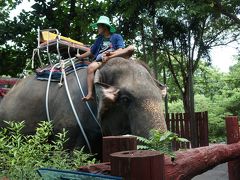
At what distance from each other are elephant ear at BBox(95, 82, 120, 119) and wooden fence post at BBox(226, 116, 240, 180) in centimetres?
128

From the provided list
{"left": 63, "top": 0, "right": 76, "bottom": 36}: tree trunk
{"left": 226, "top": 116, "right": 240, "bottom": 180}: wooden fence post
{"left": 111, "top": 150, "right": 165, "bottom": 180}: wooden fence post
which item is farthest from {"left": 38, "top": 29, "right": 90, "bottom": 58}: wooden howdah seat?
{"left": 63, "top": 0, "right": 76, "bottom": 36}: tree trunk

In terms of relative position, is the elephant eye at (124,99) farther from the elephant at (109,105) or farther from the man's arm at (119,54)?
the man's arm at (119,54)

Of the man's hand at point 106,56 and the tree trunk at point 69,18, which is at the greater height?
the tree trunk at point 69,18

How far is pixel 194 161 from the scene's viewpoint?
2789 mm

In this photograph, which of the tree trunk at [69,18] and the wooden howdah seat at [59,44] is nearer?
the wooden howdah seat at [59,44]

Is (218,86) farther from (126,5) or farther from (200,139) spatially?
(126,5)

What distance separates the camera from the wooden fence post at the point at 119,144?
2.28 metres

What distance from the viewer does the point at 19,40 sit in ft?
36.6

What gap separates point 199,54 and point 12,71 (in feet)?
18.1

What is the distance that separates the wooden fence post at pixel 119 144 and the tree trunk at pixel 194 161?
244 millimetres

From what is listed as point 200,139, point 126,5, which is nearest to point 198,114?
point 200,139

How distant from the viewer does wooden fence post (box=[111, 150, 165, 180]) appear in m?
1.94

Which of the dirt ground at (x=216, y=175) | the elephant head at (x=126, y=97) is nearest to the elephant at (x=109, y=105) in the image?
the elephant head at (x=126, y=97)

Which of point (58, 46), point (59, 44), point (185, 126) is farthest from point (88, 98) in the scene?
point (185, 126)
